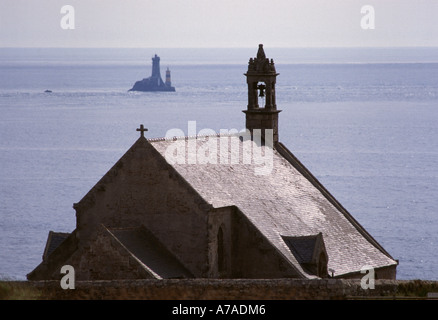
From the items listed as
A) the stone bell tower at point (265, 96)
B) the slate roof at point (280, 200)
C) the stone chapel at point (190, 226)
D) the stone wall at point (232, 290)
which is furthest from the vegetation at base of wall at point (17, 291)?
the stone bell tower at point (265, 96)

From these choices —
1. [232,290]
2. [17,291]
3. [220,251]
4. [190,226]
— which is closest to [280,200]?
[220,251]

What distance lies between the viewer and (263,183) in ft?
178

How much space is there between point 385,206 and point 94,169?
4795 cm

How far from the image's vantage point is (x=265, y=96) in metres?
63.3

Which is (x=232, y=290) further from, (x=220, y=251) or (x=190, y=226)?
(x=220, y=251)

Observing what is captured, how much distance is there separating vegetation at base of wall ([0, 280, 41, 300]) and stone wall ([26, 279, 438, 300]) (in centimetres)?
39

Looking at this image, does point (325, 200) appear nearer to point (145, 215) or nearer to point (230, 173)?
point (230, 173)

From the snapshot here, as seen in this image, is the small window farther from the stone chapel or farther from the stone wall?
the stone wall

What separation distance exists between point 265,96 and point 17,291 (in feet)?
94.7

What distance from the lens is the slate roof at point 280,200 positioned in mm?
49438

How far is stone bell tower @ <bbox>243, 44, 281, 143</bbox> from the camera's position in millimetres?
62594
